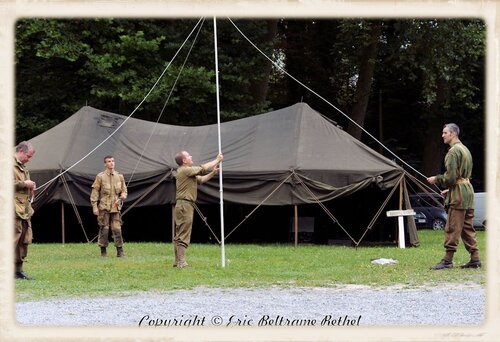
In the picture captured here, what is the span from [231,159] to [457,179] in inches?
299

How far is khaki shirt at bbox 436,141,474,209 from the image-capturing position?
10.5m

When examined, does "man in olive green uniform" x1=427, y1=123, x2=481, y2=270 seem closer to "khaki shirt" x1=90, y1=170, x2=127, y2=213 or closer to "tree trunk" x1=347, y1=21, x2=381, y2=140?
"khaki shirt" x1=90, y1=170, x2=127, y2=213

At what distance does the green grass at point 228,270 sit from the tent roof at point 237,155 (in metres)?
1.93

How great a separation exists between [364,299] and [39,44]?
18.8 m

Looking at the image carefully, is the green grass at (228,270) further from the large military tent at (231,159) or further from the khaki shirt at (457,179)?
the large military tent at (231,159)

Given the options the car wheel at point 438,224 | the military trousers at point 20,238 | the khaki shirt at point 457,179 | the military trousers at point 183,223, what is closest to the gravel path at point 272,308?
the khaki shirt at point 457,179

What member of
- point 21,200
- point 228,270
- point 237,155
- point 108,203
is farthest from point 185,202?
point 237,155

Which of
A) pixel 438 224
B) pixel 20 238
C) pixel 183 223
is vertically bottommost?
pixel 438 224

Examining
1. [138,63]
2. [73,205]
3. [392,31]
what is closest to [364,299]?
[73,205]

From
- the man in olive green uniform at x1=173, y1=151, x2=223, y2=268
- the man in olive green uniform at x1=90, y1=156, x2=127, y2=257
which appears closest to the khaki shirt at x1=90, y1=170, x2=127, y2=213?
→ the man in olive green uniform at x1=90, y1=156, x2=127, y2=257

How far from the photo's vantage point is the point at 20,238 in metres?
9.90

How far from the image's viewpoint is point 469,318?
6.85 m

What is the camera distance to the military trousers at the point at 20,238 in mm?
9734

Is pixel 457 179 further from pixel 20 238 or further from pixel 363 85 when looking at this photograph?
pixel 363 85
